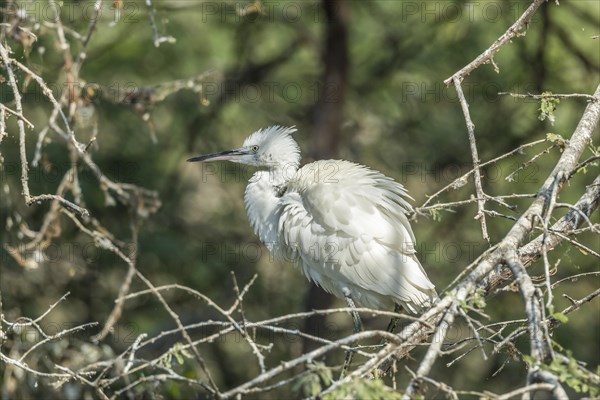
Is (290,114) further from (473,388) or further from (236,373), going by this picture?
(473,388)

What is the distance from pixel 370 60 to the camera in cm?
750

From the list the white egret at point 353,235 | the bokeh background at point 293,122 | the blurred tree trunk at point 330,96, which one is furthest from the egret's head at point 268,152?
the blurred tree trunk at point 330,96

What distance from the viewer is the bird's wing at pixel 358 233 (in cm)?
436

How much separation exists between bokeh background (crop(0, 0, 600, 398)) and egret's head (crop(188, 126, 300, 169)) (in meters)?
1.21

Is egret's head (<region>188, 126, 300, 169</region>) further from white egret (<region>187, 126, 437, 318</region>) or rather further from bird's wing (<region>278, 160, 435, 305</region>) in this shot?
bird's wing (<region>278, 160, 435, 305</region>)

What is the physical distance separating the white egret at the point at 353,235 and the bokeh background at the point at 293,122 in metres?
1.88

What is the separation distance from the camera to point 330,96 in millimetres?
6730

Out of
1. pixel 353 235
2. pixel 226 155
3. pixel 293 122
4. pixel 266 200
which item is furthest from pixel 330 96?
pixel 353 235

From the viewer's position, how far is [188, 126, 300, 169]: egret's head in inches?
198

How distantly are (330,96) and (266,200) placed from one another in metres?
2.12

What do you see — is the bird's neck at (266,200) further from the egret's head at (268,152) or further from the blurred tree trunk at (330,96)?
the blurred tree trunk at (330,96)

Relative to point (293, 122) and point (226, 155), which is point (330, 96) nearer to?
point (293, 122)

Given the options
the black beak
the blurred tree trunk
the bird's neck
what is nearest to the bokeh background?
the blurred tree trunk

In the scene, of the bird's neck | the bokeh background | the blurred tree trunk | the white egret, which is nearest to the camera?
the white egret
